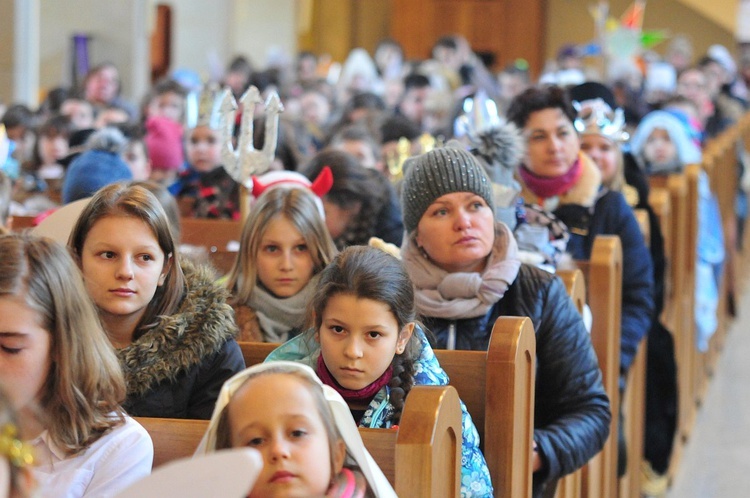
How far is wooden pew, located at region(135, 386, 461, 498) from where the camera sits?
80.7 inches

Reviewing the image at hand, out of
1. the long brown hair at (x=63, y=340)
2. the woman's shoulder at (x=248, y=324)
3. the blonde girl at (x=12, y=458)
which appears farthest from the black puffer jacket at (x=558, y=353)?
the blonde girl at (x=12, y=458)

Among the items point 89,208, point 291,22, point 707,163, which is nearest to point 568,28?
point 291,22

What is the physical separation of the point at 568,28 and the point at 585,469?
17.3m

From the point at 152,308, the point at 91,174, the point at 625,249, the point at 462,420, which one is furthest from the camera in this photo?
the point at 91,174

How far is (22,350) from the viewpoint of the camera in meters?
2.08

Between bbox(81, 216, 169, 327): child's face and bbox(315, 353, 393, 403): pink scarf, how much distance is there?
44cm

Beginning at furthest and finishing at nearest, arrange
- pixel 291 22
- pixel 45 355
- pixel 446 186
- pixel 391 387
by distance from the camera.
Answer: pixel 291 22
pixel 446 186
pixel 391 387
pixel 45 355

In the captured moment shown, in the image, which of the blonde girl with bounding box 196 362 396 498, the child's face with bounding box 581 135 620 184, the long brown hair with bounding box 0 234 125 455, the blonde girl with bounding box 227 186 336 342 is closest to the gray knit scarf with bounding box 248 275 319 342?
the blonde girl with bounding box 227 186 336 342

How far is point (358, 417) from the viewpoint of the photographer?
2.60 meters

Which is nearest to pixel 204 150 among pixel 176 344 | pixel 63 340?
pixel 176 344

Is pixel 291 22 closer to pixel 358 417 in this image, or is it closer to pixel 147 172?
pixel 147 172

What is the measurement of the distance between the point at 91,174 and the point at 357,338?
2327mm

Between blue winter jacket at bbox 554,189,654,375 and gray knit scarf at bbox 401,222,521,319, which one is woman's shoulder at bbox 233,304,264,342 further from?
blue winter jacket at bbox 554,189,654,375

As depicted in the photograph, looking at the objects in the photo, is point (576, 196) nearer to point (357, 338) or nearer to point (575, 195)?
point (575, 195)
